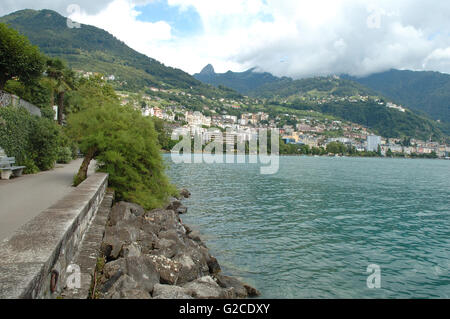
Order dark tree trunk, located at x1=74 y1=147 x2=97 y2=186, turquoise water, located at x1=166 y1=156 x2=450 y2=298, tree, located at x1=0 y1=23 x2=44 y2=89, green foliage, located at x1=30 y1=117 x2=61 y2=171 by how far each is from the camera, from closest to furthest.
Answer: turquoise water, located at x1=166 y1=156 x2=450 y2=298
dark tree trunk, located at x1=74 y1=147 x2=97 y2=186
green foliage, located at x1=30 y1=117 x2=61 y2=171
tree, located at x1=0 y1=23 x2=44 y2=89

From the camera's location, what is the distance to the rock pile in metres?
6.34

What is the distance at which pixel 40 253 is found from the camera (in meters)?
3.79

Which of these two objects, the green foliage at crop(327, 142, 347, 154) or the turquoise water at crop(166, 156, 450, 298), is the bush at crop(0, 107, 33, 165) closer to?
the turquoise water at crop(166, 156, 450, 298)

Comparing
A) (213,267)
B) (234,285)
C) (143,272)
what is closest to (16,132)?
(213,267)

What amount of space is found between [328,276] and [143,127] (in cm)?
1014

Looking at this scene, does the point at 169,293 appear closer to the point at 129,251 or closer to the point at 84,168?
the point at 129,251

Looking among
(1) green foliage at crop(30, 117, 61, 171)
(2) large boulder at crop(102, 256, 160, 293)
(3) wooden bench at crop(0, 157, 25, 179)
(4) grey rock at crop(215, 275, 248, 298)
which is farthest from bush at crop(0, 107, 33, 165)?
(4) grey rock at crop(215, 275, 248, 298)

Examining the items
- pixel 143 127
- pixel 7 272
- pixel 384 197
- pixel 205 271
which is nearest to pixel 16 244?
pixel 7 272

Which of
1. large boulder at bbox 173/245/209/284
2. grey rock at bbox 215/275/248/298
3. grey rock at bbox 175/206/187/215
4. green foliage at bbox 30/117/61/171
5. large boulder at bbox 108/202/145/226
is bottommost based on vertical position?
grey rock at bbox 215/275/248/298

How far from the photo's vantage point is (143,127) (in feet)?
50.6

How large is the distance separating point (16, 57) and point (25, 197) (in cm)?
1448

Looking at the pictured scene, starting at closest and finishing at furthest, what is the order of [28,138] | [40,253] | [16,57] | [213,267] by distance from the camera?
[40,253] → [213,267] → [28,138] → [16,57]

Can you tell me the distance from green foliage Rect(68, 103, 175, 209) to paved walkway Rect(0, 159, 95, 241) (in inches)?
76.4
